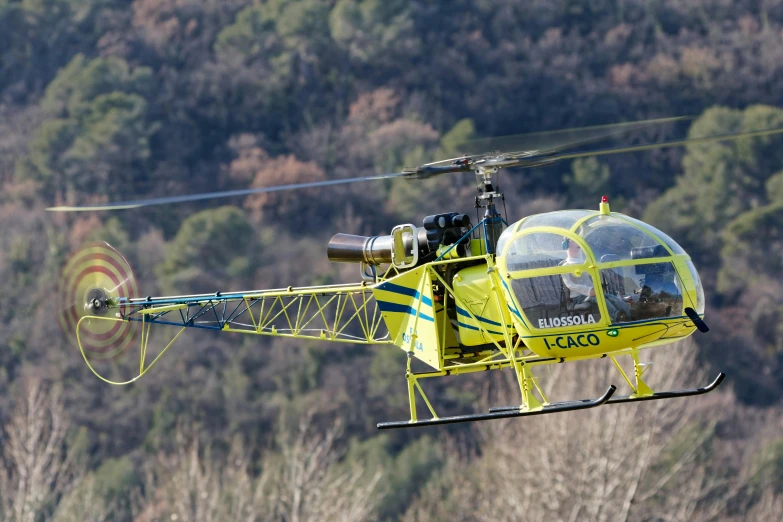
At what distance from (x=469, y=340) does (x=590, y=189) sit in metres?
66.5

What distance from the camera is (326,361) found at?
71.8 metres

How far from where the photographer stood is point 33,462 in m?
49.8

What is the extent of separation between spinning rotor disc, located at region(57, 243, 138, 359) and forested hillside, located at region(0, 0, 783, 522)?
19029 millimetres

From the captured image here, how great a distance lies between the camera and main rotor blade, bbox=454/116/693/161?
15180 millimetres

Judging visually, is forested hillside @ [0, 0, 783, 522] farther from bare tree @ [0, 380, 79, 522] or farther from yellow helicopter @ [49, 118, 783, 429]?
yellow helicopter @ [49, 118, 783, 429]

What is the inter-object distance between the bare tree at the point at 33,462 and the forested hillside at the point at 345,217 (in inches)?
12.7

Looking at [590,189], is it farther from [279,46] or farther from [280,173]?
[279,46]

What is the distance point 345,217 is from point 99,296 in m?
62.8

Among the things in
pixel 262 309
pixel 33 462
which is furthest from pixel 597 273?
pixel 33 462

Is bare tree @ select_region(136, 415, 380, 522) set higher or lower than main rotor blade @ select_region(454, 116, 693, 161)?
lower

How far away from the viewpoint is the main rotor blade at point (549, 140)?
49.8 ft

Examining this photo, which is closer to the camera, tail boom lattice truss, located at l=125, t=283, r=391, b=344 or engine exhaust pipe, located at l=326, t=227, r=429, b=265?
engine exhaust pipe, located at l=326, t=227, r=429, b=265

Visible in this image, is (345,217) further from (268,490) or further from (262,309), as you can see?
(262,309)

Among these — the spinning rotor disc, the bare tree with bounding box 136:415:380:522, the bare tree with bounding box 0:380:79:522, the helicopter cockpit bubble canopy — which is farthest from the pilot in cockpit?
the bare tree with bounding box 0:380:79:522
